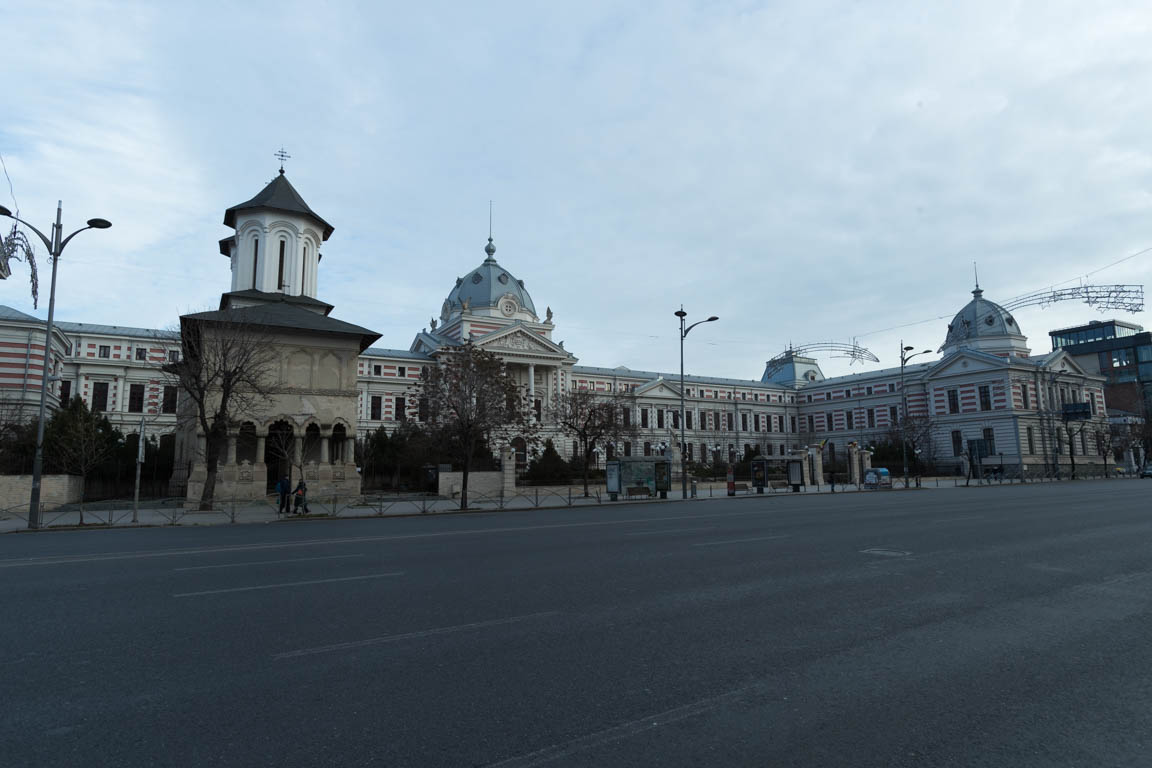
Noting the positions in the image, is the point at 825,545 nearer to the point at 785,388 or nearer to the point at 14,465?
the point at 14,465

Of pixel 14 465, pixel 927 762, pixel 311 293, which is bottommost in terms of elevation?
pixel 927 762

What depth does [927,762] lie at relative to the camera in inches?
144

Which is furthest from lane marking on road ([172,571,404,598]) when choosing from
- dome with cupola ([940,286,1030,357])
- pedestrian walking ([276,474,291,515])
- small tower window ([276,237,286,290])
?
dome with cupola ([940,286,1030,357])

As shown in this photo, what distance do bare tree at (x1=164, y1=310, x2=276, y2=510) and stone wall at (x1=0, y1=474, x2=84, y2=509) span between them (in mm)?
4908

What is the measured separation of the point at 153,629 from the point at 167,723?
2.98m

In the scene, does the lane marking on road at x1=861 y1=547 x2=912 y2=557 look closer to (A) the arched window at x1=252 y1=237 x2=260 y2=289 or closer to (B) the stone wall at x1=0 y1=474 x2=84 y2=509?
(B) the stone wall at x1=0 y1=474 x2=84 y2=509

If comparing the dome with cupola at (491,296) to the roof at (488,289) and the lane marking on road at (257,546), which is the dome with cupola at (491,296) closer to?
the roof at (488,289)

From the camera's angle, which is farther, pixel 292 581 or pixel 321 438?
pixel 321 438

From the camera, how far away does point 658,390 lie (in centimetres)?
9225

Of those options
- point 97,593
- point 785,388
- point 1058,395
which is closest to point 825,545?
point 97,593

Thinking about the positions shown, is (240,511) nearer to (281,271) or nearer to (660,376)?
(281,271)

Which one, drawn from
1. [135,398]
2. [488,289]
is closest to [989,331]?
[488,289]

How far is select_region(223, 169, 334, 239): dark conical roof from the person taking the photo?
46.2 meters

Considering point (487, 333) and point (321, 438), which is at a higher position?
point (487, 333)
